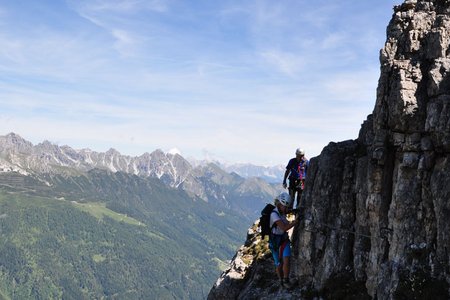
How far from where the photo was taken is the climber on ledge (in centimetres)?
2112

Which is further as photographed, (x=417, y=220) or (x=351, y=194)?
(x=351, y=194)

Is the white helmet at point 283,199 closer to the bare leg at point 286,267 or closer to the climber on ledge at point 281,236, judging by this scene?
the climber on ledge at point 281,236

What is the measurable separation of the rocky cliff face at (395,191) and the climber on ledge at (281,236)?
0.72 m

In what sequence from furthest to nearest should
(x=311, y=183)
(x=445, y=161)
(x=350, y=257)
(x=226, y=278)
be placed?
(x=226, y=278), (x=311, y=183), (x=350, y=257), (x=445, y=161)

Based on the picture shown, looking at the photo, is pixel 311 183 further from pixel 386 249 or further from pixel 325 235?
pixel 386 249

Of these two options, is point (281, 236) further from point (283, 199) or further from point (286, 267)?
point (283, 199)

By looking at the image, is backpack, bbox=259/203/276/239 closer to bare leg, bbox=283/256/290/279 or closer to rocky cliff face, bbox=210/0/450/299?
bare leg, bbox=283/256/290/279

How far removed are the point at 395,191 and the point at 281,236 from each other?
6.68 meters

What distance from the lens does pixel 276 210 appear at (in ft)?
71.2

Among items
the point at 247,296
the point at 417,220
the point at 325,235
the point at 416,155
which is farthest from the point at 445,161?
the point at 247,296

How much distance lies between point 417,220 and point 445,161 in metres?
2.47

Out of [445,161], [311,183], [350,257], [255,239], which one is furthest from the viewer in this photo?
[255,239]

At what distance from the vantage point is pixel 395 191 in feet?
57.7

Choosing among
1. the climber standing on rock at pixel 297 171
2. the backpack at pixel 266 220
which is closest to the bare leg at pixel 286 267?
the backpack at pixel 266 220
